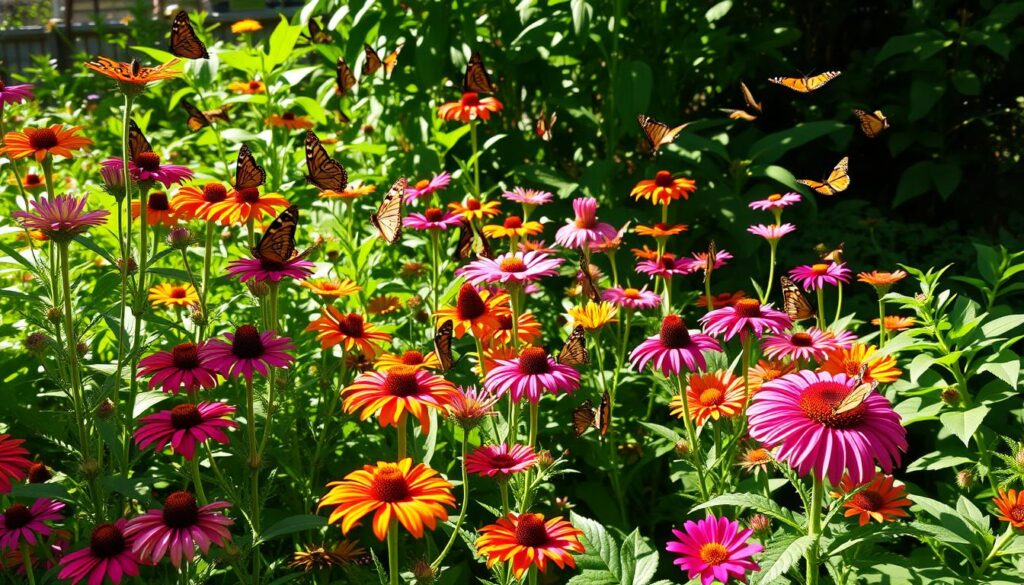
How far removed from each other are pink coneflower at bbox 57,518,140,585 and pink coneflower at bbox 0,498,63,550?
206mm

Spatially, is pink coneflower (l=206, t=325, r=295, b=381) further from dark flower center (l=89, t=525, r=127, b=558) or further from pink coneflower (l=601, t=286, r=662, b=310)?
pink coneflower (l=601, t=286, r=662, b=310)

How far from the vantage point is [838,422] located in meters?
1.39

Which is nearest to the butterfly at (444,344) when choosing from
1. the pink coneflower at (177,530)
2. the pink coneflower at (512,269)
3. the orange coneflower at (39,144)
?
the pink coneflower at (512,269)

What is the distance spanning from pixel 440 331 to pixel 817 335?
855 millimetres

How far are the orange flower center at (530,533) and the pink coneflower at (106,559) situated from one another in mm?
617

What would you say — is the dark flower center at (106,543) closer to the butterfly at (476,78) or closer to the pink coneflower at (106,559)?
the pink coneflower at (106,559)

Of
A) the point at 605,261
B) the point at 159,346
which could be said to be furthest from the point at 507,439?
the point at 605,261

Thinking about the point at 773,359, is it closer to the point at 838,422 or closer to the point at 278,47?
the point at 838,422

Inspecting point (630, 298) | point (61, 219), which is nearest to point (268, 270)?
point (61, 219)

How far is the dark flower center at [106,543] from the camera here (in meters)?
1.49

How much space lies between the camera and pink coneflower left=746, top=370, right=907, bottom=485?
1.35 metres

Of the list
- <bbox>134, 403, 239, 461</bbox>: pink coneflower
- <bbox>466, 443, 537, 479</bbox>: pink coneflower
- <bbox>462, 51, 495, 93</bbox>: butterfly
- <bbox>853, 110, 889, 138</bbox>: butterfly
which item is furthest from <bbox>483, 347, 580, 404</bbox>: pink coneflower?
<bbox>462, 51, 495, 93</bbox>: butterfly

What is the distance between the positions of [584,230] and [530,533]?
1.22 m

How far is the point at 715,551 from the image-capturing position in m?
1.54
